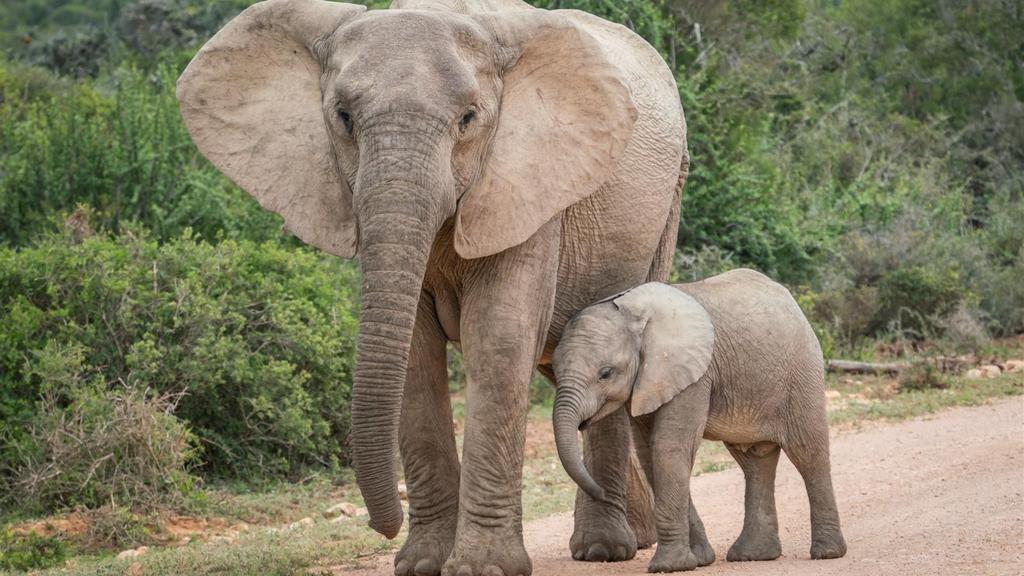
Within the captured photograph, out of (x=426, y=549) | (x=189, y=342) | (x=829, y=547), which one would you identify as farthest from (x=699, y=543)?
(x=189, y=342)

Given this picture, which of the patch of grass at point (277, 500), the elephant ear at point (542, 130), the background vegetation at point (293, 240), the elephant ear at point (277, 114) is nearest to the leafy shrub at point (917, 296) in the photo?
the background vegetation at point (293, 240)

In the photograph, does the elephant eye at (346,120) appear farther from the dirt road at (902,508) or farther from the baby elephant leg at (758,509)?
the baby elephant leg at (758,509)

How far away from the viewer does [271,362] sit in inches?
384

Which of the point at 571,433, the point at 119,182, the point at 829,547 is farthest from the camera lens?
the point at 119,182

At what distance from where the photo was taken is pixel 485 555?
5.77m

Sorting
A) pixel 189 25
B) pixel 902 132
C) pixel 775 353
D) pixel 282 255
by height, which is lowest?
pixel 189 25

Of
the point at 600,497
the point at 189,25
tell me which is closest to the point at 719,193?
the point at 600,497

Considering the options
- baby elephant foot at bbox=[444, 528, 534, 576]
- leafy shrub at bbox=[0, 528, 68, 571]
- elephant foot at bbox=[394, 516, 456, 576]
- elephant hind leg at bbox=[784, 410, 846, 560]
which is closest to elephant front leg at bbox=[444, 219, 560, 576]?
baby elephant foot at bbox=[444, 528, 534, 576]

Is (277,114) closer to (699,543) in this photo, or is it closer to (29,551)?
(699,543)

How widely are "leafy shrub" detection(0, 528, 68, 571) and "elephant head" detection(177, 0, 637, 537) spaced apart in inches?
107

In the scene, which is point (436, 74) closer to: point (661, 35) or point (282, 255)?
point (282, 255)

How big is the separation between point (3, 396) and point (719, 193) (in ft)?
25.3

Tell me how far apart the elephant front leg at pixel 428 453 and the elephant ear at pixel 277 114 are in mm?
720

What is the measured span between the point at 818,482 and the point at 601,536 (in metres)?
0.99
